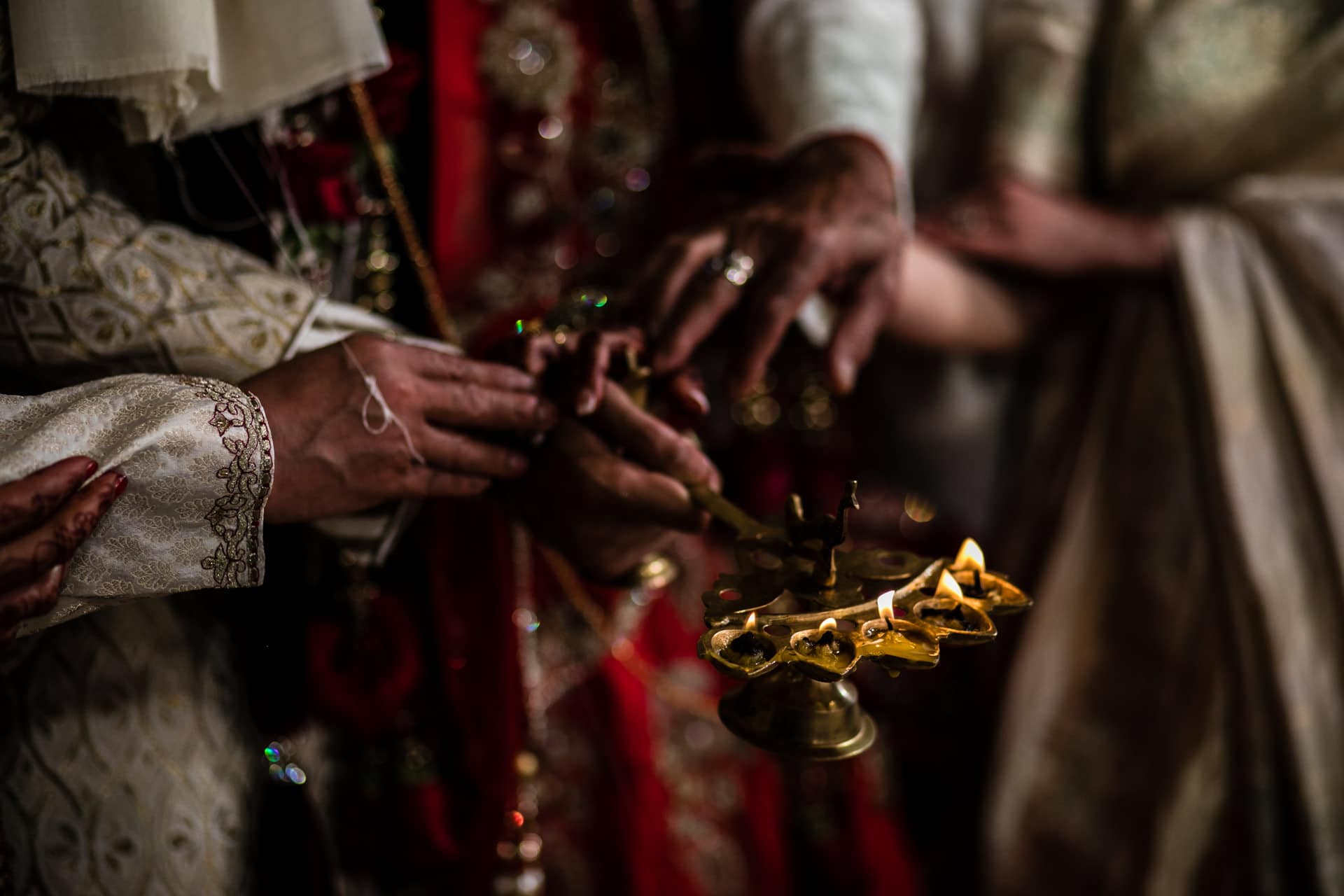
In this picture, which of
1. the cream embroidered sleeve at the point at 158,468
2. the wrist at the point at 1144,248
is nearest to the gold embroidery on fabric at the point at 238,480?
the cream embroidered sleeve at the point at 158,468

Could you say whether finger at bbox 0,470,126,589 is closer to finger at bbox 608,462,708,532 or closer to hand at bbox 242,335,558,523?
hand at bbox 242,335,558,523

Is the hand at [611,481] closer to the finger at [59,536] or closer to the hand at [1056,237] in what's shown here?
the finger at [59,536]

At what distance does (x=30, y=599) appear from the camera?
0.36 metres

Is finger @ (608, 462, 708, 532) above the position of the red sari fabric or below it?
above

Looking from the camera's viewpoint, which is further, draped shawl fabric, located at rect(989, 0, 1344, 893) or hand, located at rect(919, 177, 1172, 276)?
hand, located at rect(919, 177, 1172, 276)

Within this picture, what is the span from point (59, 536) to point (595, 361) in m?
0.25

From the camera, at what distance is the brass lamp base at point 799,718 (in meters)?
0.41

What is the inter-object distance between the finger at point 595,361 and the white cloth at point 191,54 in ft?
0.58

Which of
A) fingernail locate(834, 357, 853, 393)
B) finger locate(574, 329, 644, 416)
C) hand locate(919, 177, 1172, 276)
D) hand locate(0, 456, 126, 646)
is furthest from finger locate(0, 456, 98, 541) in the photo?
hand locate(919, 177, 1172, 276)

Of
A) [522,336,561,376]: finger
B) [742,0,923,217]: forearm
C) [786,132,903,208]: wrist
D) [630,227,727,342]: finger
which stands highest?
[742,0,923,217]: forearm

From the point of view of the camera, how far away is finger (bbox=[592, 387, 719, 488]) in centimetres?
50

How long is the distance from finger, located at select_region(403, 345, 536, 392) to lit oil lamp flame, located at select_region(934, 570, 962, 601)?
0.24 m

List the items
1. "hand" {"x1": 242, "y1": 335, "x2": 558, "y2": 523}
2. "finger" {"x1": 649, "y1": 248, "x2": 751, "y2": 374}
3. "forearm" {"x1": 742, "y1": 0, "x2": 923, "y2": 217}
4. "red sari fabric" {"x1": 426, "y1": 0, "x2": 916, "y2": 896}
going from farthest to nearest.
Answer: "forearm" {"x1": 742, "y1": 0, "x2": 923, "y2": 217} → "red sari fabric" {"x1": 426, "y1": 0, "x2": 916, "y2": 896} → "finger" {"x1": 649, "y1": 248, "x2": 751, "y2": 374} → "hand" {"x1": 242, "y1": 335, "x2": 558, "y2": 523}

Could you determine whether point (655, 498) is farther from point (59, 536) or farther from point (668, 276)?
point (59, 536)
